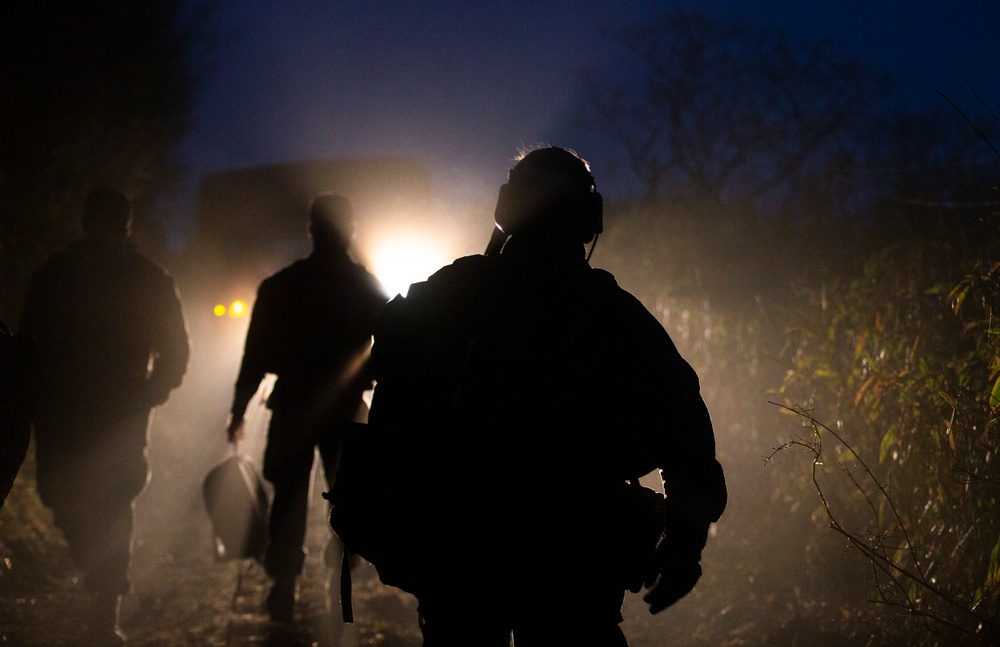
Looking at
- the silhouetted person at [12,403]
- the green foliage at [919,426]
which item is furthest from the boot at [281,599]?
the green foliage at [919,426]

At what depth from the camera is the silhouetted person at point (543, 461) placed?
2213mm

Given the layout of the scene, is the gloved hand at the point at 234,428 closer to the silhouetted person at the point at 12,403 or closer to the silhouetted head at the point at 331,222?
the silhouetted head at the point at 331,222

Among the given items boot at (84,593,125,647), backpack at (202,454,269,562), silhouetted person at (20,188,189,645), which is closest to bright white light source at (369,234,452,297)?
backpack at (202,454,269,562)

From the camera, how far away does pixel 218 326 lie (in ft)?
59.6

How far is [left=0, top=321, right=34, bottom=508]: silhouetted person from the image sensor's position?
3.04 meters

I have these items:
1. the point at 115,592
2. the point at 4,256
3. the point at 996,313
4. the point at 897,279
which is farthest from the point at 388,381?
the point at 4,256

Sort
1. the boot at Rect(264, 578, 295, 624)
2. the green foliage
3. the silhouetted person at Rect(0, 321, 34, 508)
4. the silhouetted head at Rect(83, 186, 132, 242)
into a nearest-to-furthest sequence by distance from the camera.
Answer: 1. the silhouetted person at Rect(0, 321, 34, 508)
2. the green foliage
3. the silhouetted head at Rect(83, 186, 132, 242)
4. the boot at Rect(264, 578, 295, 624)

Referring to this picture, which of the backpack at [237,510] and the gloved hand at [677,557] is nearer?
the gloved hand at [677,557]

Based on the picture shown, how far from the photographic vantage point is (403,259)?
632 inches

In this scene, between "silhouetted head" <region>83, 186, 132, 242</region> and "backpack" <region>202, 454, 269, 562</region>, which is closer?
"silhouetted head" <region>83, 186, 132, 242</region>

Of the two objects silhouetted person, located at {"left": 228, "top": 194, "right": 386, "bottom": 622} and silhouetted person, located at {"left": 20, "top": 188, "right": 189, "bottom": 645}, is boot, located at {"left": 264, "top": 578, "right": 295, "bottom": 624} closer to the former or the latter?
silhouetted person, located at {"left": 228, "top": 194, "right": 386, "bottom": 622}

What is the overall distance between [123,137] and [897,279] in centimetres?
962

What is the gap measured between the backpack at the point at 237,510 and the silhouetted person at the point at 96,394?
37.4 inches

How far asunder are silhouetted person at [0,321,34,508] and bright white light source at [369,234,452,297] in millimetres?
12134
